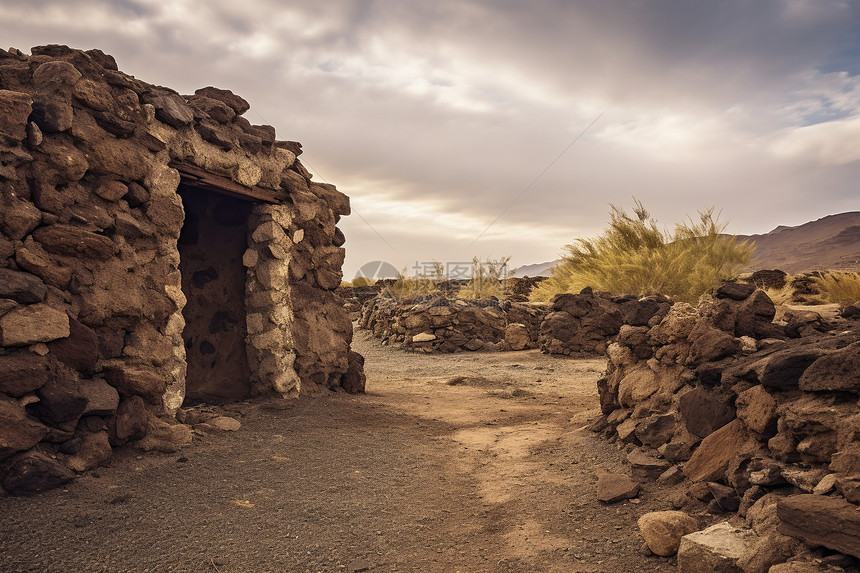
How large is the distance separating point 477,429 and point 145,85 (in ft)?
→ 13.1

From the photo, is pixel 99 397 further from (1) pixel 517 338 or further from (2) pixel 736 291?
(1) pixel 517 338

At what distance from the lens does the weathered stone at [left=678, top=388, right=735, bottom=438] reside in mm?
3033

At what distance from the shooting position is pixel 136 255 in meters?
4.03

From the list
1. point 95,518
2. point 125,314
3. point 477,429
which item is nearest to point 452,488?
point 477,429

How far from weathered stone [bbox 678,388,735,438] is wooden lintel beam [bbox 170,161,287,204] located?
401 cm

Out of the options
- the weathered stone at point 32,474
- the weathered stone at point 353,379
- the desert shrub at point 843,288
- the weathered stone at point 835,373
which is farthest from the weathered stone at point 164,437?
the desert shrub at point 843,288

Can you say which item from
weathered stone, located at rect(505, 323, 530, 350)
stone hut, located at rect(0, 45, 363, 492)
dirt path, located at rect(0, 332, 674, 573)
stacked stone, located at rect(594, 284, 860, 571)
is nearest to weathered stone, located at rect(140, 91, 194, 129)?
stone hut, located at rect(0, 45, 363, 492)

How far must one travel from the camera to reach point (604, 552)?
8.32 feet

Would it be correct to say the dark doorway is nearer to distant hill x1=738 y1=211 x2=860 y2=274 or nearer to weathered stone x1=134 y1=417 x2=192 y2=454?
weathered stone x1=134 y1=417 x2=192 y2=454

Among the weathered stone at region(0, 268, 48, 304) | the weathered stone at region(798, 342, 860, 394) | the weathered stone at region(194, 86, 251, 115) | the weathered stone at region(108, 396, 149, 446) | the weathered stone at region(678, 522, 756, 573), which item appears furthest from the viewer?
the weathered stone at region(194, 86, 251, 115)

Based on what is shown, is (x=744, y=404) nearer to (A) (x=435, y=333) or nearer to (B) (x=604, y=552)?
(B) (x=604, y=552)

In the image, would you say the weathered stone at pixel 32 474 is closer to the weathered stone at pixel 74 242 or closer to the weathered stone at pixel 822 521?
the weathered stone at pixel 74 242

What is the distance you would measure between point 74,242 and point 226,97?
90.8 inches

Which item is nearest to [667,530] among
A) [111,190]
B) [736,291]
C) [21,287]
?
[736,291]
